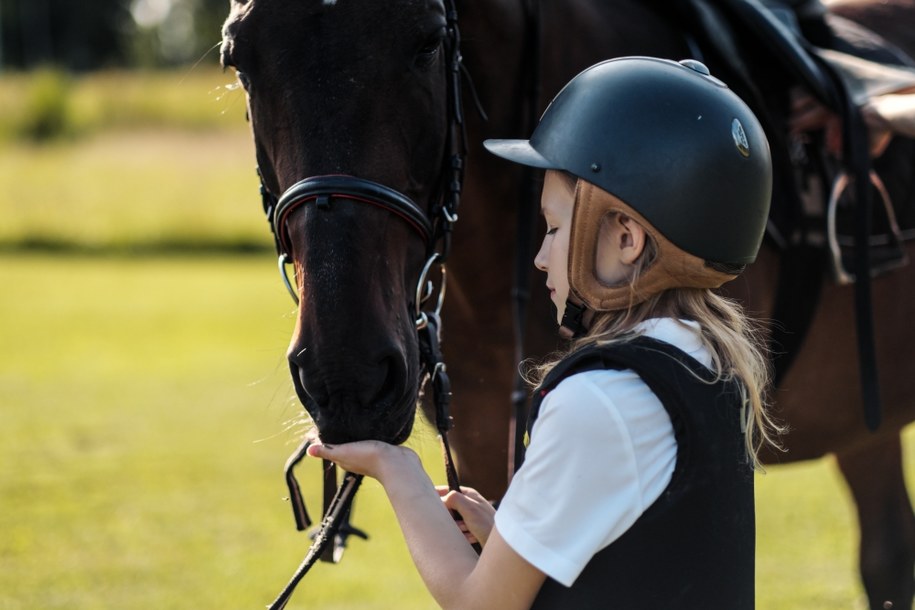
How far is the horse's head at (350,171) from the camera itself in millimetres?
2076

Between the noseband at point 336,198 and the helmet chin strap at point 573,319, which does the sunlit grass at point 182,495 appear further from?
the helmet chin strap at point 573,319

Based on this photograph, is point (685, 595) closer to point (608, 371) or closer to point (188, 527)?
point (608, 371)

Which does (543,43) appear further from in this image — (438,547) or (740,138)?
(438,547)

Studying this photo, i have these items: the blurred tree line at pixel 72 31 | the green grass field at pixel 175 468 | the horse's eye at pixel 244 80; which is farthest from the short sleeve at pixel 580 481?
the blurred tree line at pixel 72 31

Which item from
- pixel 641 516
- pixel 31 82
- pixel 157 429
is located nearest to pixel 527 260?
pixel 641 516

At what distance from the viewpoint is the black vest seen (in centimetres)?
168

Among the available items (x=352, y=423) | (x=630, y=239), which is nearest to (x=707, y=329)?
(x=630, y=239)

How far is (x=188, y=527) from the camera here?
651 centimetres

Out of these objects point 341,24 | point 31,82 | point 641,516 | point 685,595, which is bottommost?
point 31,82

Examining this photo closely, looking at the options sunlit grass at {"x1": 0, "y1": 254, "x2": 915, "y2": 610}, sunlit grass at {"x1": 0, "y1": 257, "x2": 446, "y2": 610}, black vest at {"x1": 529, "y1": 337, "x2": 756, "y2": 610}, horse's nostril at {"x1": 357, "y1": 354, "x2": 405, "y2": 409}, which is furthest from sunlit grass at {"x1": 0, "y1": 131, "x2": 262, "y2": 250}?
black vest at {"x1": 529, "y1": 337, "x2": 756, "y2": 610}

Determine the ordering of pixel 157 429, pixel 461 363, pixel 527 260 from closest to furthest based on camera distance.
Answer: pixel 527 260 < pixel 461 363 < pixel 157 429

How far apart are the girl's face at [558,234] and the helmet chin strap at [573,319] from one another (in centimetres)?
1

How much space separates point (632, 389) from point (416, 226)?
0.77m

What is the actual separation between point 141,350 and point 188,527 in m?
6.17
